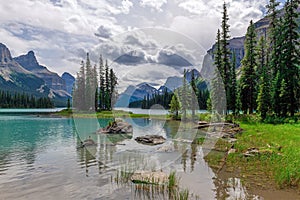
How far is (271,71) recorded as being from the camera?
153 ft

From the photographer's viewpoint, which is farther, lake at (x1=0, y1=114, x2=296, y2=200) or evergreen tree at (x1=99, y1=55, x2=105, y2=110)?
evergreen tree at (x1=99, y1=55, x2=105, y2=110)

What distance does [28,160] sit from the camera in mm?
19438

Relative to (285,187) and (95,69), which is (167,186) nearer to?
(285,187)

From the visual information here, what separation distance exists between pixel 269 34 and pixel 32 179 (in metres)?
46.3

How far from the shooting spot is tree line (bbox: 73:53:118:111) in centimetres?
9331

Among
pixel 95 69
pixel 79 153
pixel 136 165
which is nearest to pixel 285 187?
pixel 136 165

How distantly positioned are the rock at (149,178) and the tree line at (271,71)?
2965cm

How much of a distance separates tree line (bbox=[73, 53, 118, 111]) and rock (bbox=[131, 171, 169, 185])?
79.4 m

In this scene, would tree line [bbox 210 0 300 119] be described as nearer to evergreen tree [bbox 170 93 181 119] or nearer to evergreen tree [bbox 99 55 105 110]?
evergreen tree [bbox 170 93 181 119]

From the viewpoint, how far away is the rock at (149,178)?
12.8 meters

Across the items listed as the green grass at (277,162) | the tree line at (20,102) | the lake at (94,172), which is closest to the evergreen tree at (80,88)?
the lake at (94,172)

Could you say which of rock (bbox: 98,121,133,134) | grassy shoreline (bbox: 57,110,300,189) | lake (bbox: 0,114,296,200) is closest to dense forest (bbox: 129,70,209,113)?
rock (bbox: 98,121,133,134)

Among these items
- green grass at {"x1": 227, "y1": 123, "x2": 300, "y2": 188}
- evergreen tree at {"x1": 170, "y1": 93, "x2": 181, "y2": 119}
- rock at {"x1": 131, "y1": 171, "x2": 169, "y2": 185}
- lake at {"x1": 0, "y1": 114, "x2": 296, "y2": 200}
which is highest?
evergreen tree at {"x1": 170, "y1": 93, "x2": 181, "y2": 119}

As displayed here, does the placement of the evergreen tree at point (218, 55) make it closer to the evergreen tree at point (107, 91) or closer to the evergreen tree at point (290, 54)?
the evergreen tree at point (290, 54)
